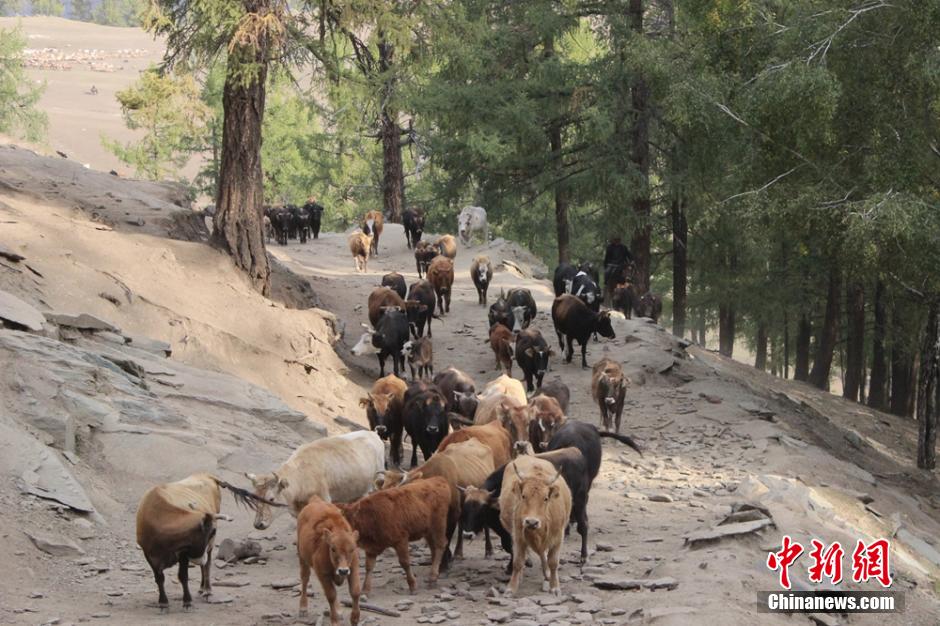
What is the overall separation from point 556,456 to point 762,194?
11170mm

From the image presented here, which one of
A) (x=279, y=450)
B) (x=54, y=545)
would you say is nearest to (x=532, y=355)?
(x=279, y=450)

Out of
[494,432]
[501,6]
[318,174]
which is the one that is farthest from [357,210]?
[494,432]

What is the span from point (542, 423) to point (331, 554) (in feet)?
20.5

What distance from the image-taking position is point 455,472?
38.1ft

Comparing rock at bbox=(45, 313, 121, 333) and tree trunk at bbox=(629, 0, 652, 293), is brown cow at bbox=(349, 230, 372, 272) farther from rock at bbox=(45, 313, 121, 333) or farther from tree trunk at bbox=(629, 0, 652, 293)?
rock at bbox=(45, 313, 121, 333)

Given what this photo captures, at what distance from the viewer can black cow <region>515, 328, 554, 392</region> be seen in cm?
2058

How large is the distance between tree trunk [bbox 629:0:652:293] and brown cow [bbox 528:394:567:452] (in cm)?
1440

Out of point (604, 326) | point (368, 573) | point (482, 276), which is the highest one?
point (482, 276)

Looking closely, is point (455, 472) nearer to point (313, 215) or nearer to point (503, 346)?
point (503, 346)

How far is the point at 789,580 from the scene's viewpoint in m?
10.4

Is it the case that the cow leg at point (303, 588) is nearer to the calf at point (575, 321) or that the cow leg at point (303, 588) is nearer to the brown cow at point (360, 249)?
the calf at point (575, 321)

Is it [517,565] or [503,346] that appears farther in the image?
[503,346]

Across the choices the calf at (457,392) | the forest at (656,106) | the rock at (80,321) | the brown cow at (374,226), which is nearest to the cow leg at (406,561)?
the calf at (457,392)

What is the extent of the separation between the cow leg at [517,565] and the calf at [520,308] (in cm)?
1308
